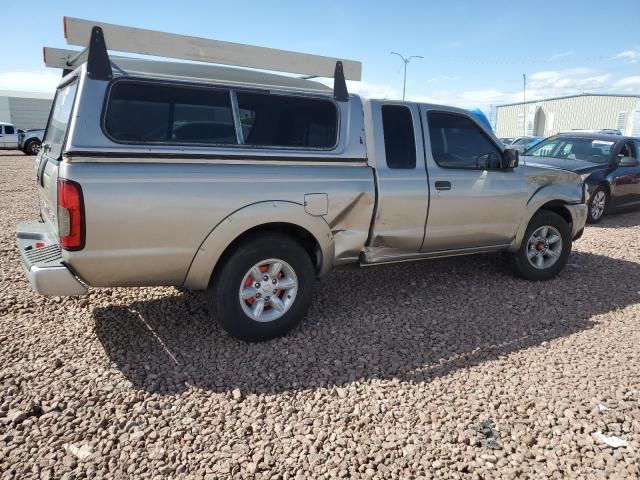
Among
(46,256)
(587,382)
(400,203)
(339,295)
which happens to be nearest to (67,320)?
(46,256)

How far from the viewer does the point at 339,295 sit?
4840 mm

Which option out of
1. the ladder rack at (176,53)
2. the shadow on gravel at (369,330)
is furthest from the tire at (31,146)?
the shadow on gravel at (369,330)

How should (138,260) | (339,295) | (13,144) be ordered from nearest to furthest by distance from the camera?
1. (138,260)
2. (339,295)
3. (13,144)

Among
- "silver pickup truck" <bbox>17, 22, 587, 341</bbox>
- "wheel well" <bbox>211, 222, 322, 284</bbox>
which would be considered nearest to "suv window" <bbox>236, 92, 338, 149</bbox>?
"silver pickup truck" <bbox>17, 22, 587, 341</bbox>

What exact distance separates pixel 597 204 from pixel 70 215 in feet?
29.1

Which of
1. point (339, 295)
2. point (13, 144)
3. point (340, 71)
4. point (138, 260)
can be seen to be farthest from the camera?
point (13, 144)

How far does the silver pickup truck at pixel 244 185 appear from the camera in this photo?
3.02 meters

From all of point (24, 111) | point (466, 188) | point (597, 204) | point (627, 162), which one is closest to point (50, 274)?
point (466, 188)

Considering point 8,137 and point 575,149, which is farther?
point 8,137

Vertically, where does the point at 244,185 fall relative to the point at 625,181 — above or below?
above

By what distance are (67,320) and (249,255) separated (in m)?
1.73

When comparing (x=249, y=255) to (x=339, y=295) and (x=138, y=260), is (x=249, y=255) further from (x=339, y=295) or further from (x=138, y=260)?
(x=339, y=295)

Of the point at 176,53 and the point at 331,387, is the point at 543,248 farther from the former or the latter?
the point at 176,53

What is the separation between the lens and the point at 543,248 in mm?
5340
